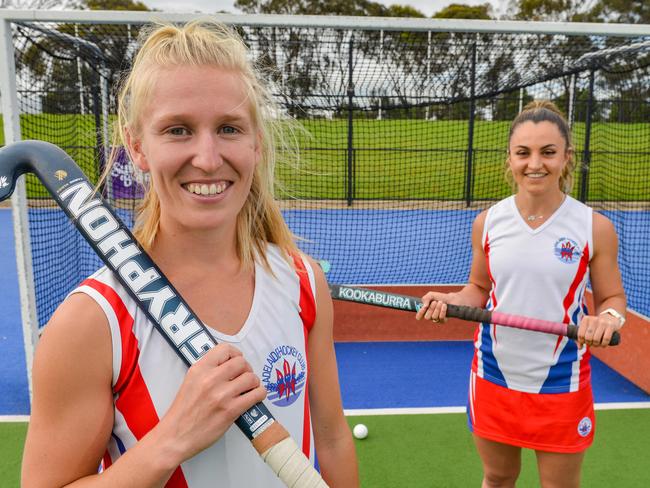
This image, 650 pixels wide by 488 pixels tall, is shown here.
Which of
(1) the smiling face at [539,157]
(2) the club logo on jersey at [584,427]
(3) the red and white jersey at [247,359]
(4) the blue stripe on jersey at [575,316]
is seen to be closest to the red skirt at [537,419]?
(2) the club logo on jersey at [584,427]

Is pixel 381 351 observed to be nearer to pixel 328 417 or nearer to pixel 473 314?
pixel 473 314

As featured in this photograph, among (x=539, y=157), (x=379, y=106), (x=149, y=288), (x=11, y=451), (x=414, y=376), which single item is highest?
(x=379, y=106)

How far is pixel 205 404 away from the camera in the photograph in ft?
3.32

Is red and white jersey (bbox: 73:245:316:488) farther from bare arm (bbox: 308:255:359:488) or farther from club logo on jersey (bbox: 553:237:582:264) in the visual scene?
club logo on jersey (bbox: 553:237:582:264)

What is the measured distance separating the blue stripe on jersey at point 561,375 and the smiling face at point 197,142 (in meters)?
1.77

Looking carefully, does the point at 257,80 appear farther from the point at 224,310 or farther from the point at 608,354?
the point at 608,354

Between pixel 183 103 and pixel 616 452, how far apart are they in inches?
144

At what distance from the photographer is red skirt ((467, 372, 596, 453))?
2277mm

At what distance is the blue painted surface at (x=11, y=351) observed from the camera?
4.18m

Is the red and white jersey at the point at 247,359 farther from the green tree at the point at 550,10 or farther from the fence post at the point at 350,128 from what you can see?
the green tree at the point at 550,10

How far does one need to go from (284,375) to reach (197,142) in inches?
22.1

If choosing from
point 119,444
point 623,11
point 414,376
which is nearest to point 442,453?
point 414,376

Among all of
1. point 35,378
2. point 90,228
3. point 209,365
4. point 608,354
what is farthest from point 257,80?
point 608,354

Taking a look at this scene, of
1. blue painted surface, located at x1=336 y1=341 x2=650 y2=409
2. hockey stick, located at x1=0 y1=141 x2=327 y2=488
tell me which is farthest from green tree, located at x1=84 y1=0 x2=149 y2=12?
hockey stick, located at x1=0 y1=141 x2=327 y2=488
